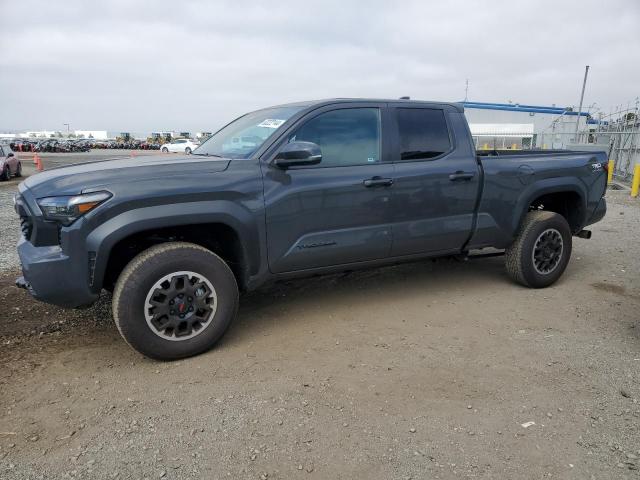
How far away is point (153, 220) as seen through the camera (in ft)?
10.3

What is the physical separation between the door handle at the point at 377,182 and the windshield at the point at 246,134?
813mm

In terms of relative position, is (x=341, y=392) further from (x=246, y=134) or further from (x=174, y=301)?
(x=246, y=134)

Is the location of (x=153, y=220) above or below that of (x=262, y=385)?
above

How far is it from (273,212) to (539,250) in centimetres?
292

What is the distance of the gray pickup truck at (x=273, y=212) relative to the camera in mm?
3053

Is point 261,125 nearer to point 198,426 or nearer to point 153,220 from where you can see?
point 153,220

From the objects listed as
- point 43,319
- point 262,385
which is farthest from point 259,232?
point 43,319

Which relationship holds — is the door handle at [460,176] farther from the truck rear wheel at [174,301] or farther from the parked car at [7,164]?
the parked car at [7,164]

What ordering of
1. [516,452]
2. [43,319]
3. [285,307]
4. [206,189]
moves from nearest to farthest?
[516,452], [206,189], [43,319], [285,307]

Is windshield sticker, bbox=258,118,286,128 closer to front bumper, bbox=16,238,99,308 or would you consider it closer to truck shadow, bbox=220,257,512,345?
truck shadow, bbox=220,257,512,345

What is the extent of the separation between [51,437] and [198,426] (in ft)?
2.52

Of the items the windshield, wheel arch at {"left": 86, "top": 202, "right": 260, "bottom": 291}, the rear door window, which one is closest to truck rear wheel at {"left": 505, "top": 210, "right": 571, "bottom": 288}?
the rear door window

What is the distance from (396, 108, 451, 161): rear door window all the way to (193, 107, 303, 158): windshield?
3.16 ft

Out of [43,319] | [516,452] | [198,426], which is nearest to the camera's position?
[516,452]
